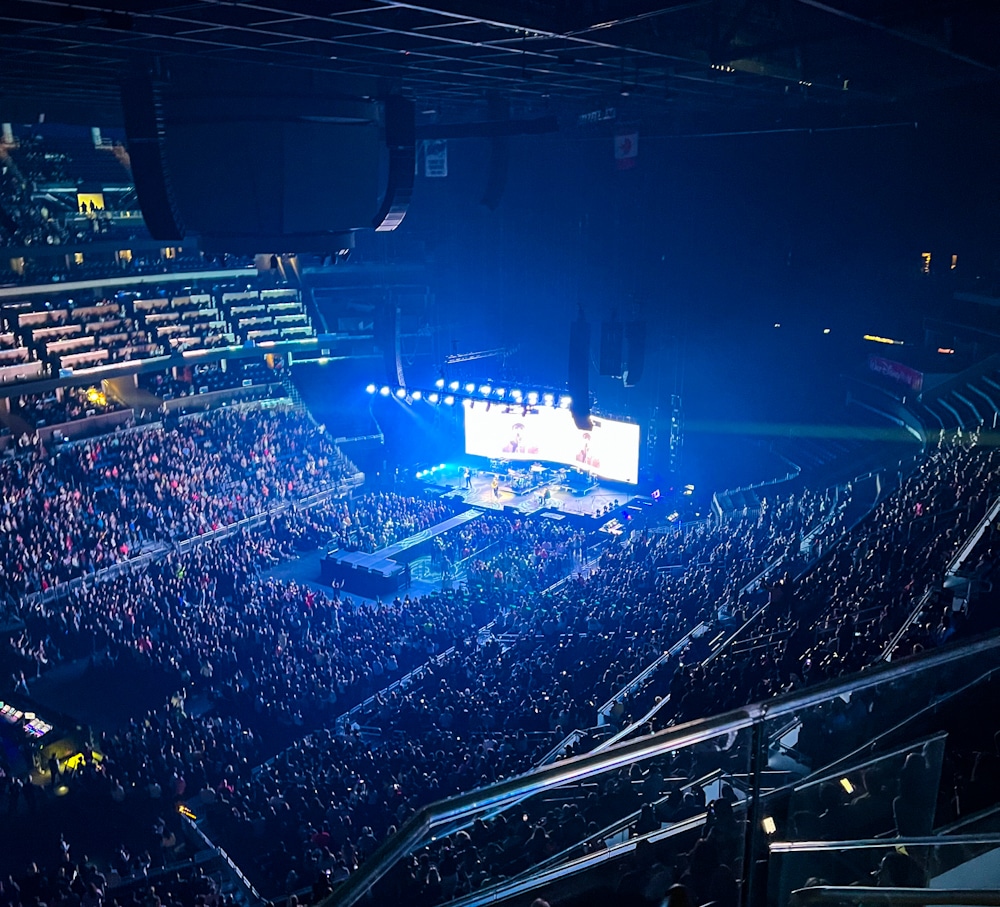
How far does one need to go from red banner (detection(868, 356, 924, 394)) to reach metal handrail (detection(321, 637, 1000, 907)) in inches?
730

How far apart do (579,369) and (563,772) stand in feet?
61.9

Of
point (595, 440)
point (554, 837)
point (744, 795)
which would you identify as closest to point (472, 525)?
point (595, 440)

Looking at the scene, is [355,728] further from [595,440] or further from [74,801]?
[595,440]

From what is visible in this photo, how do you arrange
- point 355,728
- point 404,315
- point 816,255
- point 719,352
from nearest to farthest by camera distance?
1. point 355,728
2. point 816,255
3. point 719,352
4. point 404,315

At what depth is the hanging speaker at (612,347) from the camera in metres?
22.1

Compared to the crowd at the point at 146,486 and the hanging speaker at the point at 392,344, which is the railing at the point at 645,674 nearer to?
the crowd at the point at 146,486

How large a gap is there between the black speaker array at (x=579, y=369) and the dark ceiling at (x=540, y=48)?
5.44 m

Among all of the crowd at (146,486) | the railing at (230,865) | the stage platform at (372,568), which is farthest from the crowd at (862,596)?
the crowd at (146,486)

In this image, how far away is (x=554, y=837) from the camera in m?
4.96

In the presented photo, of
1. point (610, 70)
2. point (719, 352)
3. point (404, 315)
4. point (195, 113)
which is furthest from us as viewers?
point (404, 315)

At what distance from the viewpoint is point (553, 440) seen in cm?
2561

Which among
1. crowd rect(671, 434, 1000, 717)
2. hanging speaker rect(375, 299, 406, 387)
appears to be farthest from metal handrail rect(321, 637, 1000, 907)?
hanging speaker rect(375, 299, 406, 387)

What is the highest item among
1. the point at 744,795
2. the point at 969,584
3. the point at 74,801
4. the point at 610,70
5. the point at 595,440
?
the point at 610,70

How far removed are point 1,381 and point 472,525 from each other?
A: 13.1 m
